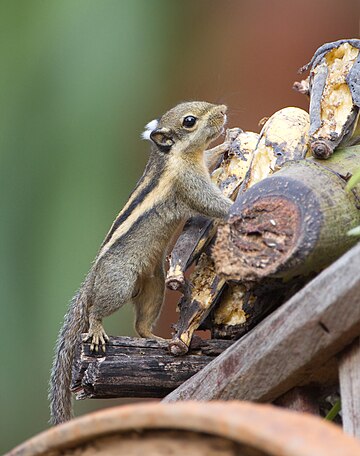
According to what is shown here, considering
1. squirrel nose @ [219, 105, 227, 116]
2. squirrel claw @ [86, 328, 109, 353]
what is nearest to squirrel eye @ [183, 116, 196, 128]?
squirrel nose @ [219, 105, 227, 116]

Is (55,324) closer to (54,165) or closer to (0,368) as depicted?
(0,368)

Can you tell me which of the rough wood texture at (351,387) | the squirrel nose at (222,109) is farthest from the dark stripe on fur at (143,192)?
the rough wood texture at (351,387)

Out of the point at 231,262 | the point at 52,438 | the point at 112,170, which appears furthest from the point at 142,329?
the point at 112,170

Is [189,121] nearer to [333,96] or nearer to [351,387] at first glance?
[333,96]

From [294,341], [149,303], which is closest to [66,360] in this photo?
[149,303]

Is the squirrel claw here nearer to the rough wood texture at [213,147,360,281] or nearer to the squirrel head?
the rough wood texture at [213,147,360,281]

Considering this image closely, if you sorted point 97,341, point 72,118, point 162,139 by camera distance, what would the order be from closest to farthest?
point 97,341 → point 162,139 → point 72,118
